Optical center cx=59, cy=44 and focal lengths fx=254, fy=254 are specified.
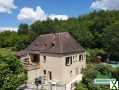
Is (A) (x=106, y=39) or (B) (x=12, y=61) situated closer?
(B) (x=12, y=61)

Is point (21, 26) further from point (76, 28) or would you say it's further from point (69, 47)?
point (69, 47)

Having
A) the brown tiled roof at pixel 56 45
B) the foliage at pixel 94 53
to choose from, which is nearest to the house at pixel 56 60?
the brown tiled roof at pixel 56 45

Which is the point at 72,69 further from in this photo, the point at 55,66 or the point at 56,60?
the point at 56,60

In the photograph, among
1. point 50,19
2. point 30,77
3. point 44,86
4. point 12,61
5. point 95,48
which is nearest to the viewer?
point 12,61

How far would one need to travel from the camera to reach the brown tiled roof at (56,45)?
42669 mm

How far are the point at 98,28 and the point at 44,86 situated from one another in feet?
151

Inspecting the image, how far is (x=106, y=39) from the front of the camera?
6988 centimetres

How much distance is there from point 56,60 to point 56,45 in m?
2.79

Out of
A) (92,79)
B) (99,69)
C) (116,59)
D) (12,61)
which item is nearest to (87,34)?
(116,59)

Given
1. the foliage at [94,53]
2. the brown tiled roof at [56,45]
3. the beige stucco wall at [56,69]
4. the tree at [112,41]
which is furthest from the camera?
the tree at [112,41]

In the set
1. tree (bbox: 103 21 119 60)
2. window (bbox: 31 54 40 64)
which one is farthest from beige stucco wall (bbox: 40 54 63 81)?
tree (bbox: 103 21 119 60)

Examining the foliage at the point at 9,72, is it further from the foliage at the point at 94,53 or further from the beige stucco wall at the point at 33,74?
the foliage at the point at 94,53

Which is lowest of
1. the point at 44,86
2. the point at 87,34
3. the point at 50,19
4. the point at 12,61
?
the point at 44,86

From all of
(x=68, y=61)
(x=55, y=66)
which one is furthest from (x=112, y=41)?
(x=55, y=66)
